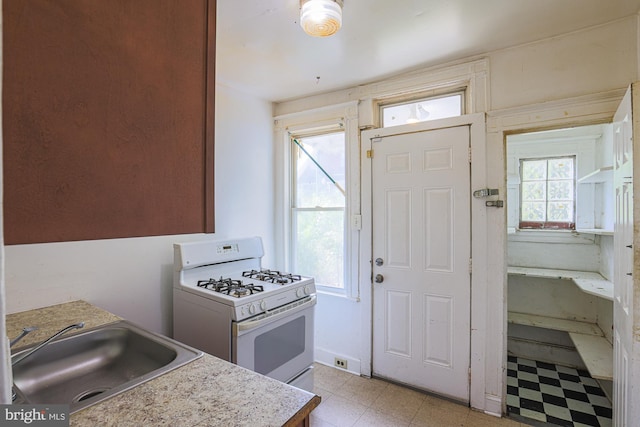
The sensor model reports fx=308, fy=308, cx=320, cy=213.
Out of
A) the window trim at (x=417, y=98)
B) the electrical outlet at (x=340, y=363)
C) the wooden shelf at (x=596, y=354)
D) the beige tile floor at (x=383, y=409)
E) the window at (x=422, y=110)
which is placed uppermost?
the window trim at (x=417, y=98)

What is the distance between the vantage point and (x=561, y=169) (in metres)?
3.18

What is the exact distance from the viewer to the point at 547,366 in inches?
110

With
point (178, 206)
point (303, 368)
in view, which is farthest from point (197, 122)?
point (303, 368)

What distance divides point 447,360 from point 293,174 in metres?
2.06

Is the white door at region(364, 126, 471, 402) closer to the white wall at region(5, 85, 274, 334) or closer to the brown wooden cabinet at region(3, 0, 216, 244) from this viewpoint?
the white wall at region(5, 85, 274, 334)

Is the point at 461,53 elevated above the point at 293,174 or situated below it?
above

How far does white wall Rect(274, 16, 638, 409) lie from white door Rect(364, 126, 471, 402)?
6.2 inches

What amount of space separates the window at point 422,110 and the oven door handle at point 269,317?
158cm

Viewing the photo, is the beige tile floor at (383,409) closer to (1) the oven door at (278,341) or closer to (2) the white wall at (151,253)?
(1) the oven door at (278,341)

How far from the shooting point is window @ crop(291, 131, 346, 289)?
2792mm

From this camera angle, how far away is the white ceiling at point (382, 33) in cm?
159

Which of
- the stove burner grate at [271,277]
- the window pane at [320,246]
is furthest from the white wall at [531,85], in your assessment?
the stove burner grate at [271,277]

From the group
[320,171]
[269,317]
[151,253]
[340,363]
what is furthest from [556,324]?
[151,253]

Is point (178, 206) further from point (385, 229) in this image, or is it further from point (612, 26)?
point (612, 26)
